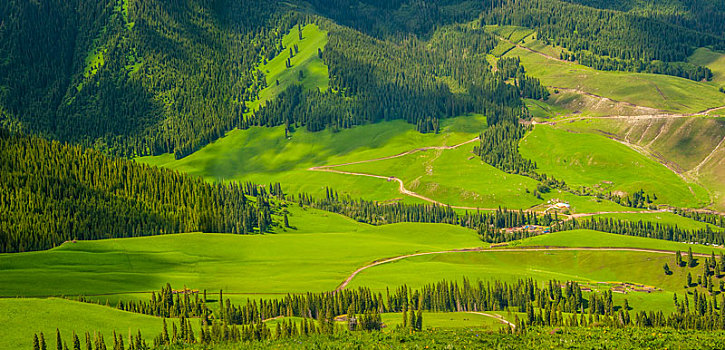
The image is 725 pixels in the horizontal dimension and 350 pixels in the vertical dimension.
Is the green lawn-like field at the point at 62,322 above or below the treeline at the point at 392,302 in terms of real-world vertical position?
above

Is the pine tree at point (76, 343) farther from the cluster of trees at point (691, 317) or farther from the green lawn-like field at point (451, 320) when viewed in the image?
the cluster of trees at point (691, 317)

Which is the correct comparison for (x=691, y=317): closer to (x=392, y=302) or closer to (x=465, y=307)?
(x=465, y=307)

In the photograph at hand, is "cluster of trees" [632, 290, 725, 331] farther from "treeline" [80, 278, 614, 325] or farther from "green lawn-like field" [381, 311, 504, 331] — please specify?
"green lawn-like field" [381, 311, 504, 331]

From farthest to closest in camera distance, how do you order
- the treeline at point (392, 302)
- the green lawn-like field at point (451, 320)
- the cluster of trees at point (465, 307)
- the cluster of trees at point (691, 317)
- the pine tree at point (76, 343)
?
the treeline at point (392, 302), the green lawn-like field at point (451, 320), the cluster of trees at point (465, 307), the cluster of trees at point (691, 317), the pine tree at point (76, 343)

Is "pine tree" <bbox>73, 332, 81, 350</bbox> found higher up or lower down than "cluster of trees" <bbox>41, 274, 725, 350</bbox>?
higher up

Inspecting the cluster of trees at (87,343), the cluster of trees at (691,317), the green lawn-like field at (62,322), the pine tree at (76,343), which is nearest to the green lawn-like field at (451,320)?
the cluster of trees at (691,317)

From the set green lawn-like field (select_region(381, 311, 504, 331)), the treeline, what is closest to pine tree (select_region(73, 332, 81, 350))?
the treeline

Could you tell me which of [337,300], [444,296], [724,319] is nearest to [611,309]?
[724,319]

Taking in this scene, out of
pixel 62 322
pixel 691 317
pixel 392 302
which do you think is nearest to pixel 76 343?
pixel 62 322
